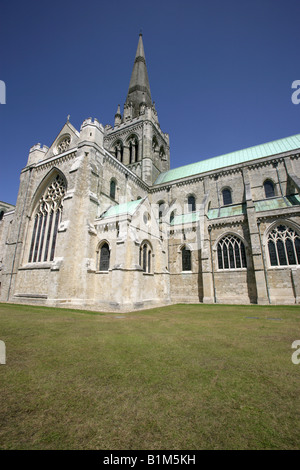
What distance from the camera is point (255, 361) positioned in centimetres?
444

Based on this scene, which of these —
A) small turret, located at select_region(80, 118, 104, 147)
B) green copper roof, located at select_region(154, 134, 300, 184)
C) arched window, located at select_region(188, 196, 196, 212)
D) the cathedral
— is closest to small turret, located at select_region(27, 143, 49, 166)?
the cathedral

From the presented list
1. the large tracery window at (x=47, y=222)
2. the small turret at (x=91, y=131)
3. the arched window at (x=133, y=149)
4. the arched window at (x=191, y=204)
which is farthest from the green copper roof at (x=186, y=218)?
the arched window at (x=133, y=149)

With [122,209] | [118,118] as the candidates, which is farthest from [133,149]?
[122,209]

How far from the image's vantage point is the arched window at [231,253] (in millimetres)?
19219

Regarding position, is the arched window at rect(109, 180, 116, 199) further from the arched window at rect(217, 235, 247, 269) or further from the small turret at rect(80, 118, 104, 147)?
the arched window at rect(217, 235, 247, 269)

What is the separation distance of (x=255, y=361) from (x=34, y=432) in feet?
13.8

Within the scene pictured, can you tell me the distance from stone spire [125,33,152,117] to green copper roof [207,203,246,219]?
79.8 ft

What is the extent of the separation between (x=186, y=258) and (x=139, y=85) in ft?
111

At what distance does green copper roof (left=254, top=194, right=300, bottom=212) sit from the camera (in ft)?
61.8

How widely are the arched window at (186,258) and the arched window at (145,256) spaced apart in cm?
469

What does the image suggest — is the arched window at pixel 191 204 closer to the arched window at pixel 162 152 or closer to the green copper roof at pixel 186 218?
the green copper roof at pixel 186 218

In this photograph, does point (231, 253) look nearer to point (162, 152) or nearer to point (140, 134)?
point (140, 134)

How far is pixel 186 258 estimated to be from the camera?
2184cm
